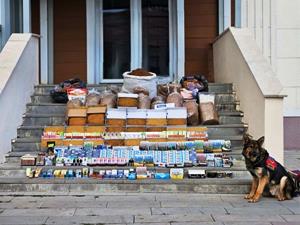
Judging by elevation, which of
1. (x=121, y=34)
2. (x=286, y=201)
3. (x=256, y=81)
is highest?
(x=121, y=34)

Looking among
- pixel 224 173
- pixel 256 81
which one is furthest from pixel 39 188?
pixel 256 81

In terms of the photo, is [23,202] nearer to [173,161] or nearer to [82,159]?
[82,159]

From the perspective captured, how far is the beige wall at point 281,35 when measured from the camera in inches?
466

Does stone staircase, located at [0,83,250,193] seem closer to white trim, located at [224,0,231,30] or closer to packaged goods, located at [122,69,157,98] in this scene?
packaged goods, located at [122,69,157,98]

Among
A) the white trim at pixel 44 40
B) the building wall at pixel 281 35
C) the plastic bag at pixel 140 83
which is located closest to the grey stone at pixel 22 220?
the plastic bag at pixel 140 83

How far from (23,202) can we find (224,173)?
293 cm

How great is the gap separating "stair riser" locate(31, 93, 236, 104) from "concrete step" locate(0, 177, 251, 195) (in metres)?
2.94

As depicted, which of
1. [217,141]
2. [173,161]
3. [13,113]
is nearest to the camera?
[173,161]

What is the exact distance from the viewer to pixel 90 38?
12.1 meters

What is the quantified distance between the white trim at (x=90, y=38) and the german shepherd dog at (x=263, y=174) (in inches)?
240

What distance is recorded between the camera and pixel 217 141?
815 cm

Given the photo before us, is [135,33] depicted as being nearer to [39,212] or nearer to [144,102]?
[144,102]

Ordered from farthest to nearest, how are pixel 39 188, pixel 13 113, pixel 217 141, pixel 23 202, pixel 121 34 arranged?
1. pixel 121 34
2. pixel 13 113
3. pixel 217 141
4. pixel 39 188
5. pixel 23 202

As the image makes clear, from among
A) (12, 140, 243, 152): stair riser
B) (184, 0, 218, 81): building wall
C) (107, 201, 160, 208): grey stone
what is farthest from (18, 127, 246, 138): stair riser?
(184, 0, 218, 81): building wall
